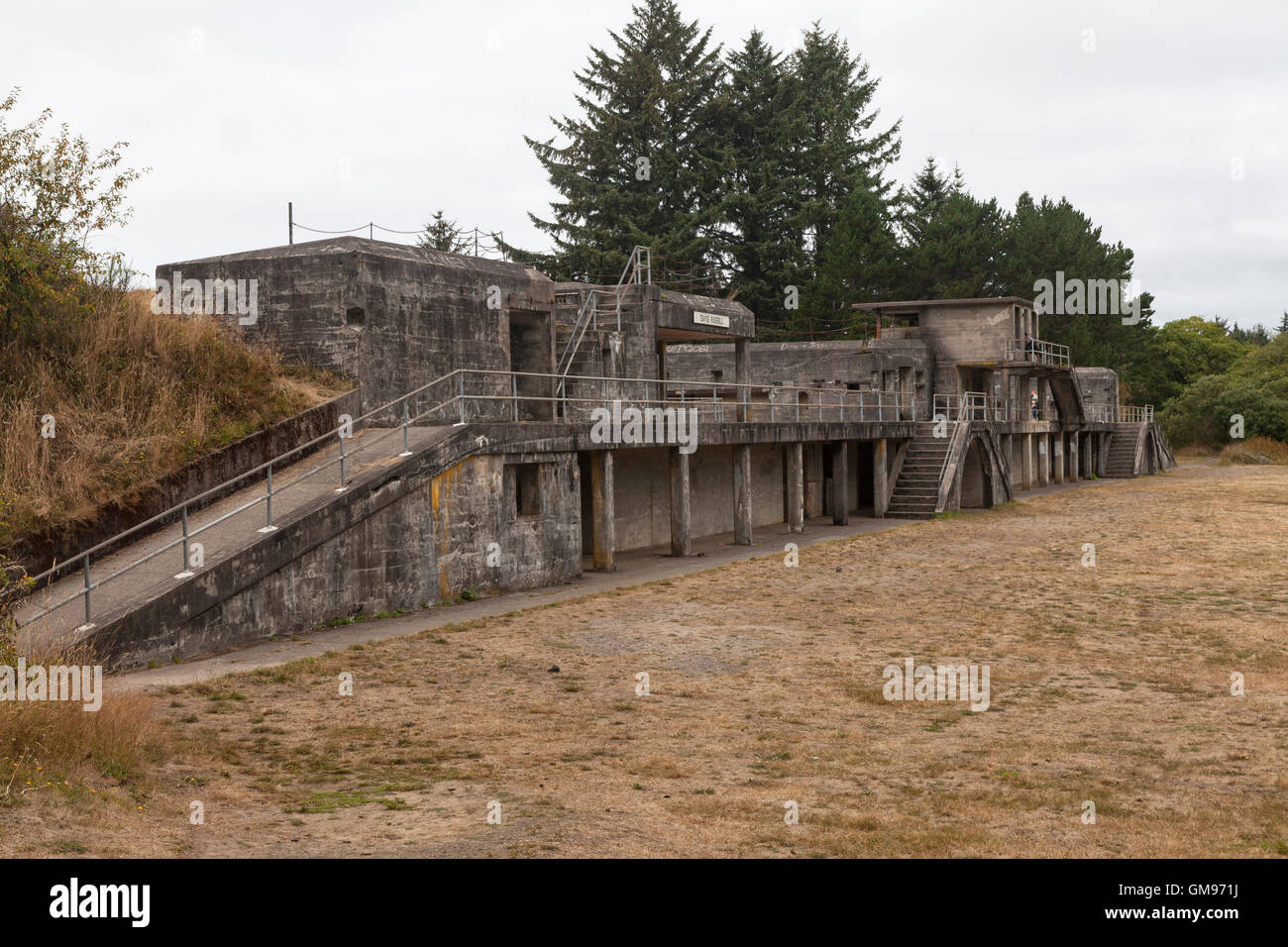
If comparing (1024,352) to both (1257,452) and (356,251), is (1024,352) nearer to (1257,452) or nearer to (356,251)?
(1257,452)

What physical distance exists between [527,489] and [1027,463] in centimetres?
3723

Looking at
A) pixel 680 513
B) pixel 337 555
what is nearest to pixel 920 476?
pixel 680 513

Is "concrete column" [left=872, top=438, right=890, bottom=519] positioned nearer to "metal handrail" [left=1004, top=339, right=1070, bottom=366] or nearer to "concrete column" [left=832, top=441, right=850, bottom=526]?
"concrete column" [left=832, top=441, right=850, bottom=526]

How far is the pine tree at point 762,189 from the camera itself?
211 feet

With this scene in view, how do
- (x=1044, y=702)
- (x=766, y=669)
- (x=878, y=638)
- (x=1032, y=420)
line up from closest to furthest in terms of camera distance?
1. (x=1044, y=702)
2. (x=766, y=669)
3. (x=878, y=638)
4. (x=1032, y=420)

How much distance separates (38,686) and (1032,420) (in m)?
48.5

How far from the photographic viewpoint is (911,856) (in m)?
8.18

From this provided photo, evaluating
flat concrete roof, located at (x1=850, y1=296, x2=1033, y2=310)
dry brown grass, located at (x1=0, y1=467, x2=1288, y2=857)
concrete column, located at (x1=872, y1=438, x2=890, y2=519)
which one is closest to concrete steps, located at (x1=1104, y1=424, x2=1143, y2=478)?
flat concrete roof, located at (x1=850, y1=296, x2=1033, y2=310)

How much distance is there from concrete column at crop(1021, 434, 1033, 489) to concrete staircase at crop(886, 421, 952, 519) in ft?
51.0

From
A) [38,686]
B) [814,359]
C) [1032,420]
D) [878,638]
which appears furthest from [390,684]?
[1032,420]

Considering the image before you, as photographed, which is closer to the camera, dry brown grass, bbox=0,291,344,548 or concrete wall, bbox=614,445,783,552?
dry brown grass, bbox=0,291,344,548

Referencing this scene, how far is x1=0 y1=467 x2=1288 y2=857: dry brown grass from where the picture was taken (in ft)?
28.8

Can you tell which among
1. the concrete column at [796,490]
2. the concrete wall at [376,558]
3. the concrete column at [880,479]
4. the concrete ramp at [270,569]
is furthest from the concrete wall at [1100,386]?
the concrete ramp at [270,569]
